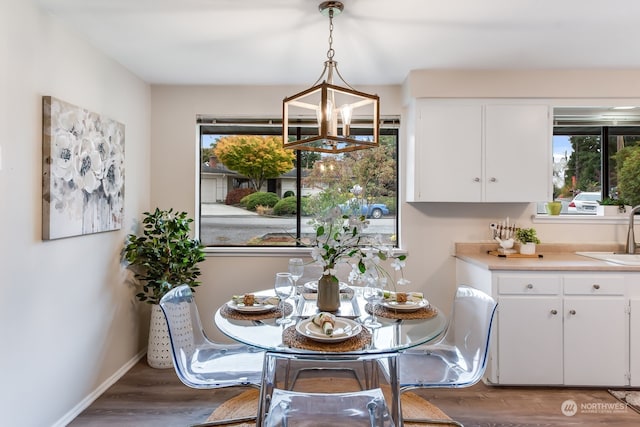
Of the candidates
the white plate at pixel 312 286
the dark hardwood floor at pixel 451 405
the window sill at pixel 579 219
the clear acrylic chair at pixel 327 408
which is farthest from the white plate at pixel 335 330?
the window sill at pixel 579 219

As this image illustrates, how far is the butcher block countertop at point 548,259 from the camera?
2521mm

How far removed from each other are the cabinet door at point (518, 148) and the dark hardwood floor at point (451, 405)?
144 centimetres

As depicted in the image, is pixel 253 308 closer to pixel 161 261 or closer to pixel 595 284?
pixel 161 261

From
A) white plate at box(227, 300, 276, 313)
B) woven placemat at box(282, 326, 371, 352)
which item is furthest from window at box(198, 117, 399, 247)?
woven placemat at box(282, 326, 371, 352)

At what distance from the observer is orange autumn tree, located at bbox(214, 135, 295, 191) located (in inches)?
133

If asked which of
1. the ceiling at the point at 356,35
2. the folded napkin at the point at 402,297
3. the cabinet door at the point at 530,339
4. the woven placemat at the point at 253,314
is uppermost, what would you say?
the ceiling at the point at 356,35

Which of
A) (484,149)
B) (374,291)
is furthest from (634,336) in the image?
(374,291)

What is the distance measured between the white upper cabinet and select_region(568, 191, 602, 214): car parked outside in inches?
21.9

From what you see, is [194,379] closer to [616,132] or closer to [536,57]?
[536,57]

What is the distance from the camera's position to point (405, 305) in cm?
193

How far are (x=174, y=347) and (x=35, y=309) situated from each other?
78 centimetres

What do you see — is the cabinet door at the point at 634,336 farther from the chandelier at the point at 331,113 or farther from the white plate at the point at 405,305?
the chandelier at the point at 331,113

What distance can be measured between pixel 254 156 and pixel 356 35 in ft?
4.84

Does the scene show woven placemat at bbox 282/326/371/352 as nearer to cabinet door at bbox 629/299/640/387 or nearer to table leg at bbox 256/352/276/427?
table leg at bbox 256/352/276/427
